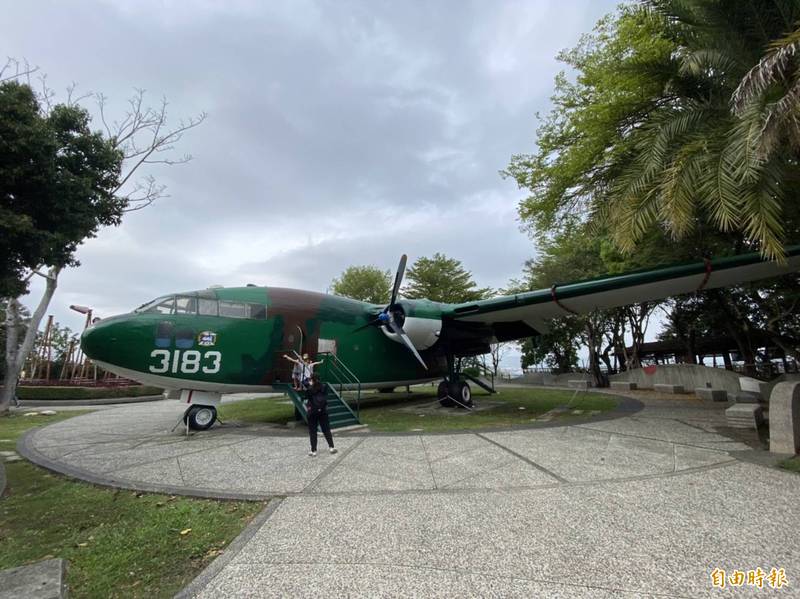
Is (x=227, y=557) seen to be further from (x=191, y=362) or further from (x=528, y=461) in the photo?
(x=191, y=362)

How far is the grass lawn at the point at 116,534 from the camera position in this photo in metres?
3.13

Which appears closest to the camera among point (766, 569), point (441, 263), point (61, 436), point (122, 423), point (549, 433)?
point (766, 569)

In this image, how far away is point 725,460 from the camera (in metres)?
6.09

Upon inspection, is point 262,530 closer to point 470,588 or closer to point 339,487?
point 339,487

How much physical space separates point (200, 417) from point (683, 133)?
13071 mm

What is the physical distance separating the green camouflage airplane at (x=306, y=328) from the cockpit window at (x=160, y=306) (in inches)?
0.9

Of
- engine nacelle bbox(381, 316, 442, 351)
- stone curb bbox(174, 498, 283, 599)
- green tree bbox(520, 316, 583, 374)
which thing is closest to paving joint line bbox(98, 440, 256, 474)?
stone curb bbox(174, 498, 283, 599)

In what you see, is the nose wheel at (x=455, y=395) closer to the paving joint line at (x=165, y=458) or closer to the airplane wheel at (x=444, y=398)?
the airplane wheel at (x=444, y=398)

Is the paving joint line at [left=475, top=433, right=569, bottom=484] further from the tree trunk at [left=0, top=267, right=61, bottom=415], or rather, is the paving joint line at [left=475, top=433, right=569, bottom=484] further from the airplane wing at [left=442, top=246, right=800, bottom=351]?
the tree trunk at [left=0, top=267, right=61, bottom=415]

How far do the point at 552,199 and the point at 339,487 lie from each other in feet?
36.2

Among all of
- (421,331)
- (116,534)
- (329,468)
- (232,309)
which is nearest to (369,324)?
(421,331)

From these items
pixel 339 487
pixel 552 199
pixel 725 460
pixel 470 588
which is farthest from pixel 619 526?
pixel 552 199

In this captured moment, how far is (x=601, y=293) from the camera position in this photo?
11.0 meters

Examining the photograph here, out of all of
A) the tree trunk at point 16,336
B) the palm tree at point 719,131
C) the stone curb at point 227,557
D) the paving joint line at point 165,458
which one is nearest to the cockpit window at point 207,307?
the paving joint line at point 165,458
